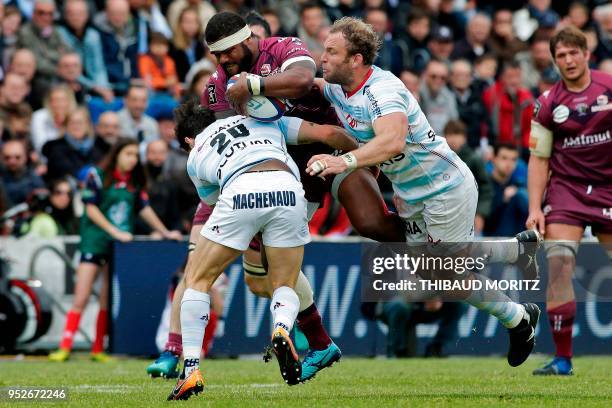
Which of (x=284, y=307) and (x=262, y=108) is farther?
(x=262, y=108)

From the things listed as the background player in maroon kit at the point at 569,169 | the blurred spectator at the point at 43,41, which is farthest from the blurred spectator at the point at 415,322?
the blurred spectator at the point at 43,41

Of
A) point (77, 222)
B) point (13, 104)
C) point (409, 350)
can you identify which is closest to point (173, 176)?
point (77, 222)

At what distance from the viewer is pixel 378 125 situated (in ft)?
29.6

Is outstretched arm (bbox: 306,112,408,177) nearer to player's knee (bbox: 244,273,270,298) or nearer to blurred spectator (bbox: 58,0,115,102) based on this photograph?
player's knee (bbox: 244,273,270,298)

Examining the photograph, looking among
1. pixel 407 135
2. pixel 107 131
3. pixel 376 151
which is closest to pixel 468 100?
pixel 107 131

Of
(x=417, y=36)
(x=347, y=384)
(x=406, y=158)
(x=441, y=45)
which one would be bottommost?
(x=347, y=384)

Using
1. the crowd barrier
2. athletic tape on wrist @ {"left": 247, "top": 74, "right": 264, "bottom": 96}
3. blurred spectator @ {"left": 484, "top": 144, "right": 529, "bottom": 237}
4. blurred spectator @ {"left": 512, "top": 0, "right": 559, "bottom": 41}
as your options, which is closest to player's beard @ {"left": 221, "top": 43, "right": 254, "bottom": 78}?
athletic tape on wrist @ {"left": 247, "top": 74, "right": 264, "bottom": 96}

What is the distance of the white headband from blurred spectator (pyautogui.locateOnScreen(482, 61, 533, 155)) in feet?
28.9

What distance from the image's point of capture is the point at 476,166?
Answer: 612 inches

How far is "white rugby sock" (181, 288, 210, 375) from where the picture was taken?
8664mm

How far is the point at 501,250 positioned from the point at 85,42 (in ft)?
28.0

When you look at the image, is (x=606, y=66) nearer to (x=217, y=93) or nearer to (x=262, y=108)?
(x=217, y=93)

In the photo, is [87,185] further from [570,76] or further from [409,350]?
[570,76]

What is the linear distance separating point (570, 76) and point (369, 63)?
2.69m
